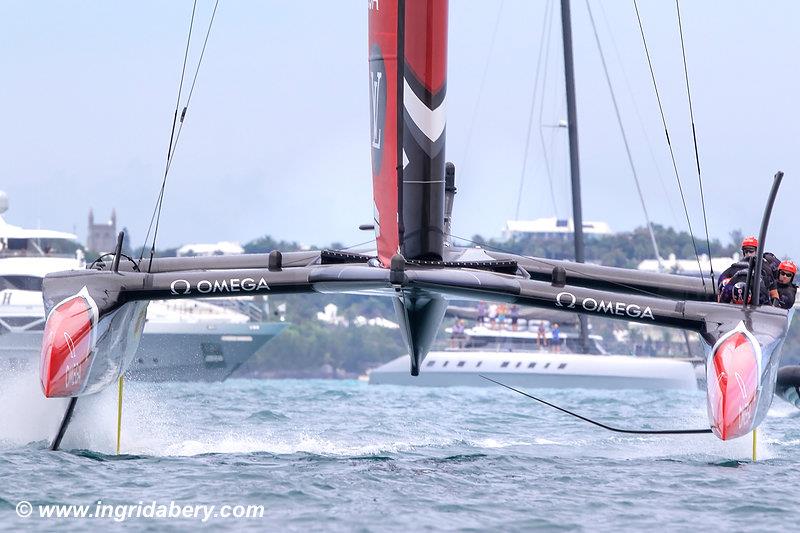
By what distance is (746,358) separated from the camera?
7035mm

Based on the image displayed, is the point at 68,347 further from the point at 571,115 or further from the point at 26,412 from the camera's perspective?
the point at 571,115

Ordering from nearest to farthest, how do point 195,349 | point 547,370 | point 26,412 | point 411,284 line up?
point 411,284 < point 26,412 < point 547,370 < point 195,349

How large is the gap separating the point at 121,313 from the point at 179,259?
83 cm

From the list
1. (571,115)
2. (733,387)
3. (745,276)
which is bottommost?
(733,387)

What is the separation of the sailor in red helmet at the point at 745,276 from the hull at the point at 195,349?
2314 cm

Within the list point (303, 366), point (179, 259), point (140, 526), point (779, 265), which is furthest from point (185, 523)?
point (303, 366)

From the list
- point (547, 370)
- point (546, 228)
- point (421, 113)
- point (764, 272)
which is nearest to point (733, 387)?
point (764, 272)

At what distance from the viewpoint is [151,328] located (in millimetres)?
31250

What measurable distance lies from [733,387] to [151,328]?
25.5 metres

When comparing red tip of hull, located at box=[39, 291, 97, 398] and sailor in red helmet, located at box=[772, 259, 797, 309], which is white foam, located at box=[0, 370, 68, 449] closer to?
red tip of hull, located at box=[39, 291, 97, 398]

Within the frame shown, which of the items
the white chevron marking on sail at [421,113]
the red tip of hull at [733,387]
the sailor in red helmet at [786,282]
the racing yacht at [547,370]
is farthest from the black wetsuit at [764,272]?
the racing yacht at [547,370]

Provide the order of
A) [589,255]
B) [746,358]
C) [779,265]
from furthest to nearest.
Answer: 1. [589,255]
2. [779,265]
3. [746,358]

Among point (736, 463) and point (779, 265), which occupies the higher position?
point (779, 265)

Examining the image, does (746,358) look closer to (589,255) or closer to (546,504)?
(546,504)
